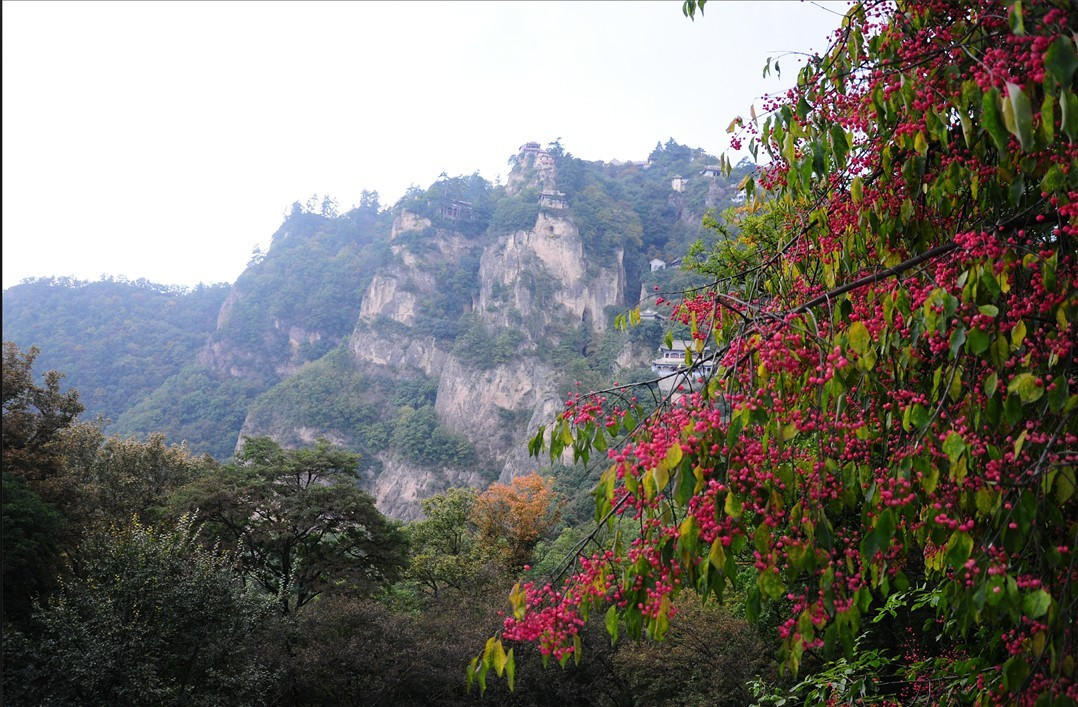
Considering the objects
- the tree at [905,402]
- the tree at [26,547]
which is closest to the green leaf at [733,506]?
the tree at [905,402]

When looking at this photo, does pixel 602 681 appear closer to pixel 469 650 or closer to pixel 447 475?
pixel 469 650

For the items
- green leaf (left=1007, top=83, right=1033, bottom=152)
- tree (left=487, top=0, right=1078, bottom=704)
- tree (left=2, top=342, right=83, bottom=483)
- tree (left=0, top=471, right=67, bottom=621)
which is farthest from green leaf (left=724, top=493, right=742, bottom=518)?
tree (left=2, top=342, right=83, bottom=483)

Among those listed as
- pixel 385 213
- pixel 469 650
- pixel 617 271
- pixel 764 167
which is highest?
pixel 385 213

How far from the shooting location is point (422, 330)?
7044cm

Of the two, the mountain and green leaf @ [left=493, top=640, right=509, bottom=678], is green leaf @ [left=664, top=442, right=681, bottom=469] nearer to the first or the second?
green leaf @ [left=493, top=640, right=509, bottom=678]

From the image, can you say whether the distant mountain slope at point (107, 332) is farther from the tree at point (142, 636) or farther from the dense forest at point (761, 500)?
the tree at point (142, 636)

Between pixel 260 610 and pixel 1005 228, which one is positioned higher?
pixel 1005 228

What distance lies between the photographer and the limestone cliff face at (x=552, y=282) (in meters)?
65.7

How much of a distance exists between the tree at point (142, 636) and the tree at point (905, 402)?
8599mm

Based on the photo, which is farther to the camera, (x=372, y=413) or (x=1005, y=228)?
(x=372, y=413)

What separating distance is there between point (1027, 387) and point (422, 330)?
70029 millimetres

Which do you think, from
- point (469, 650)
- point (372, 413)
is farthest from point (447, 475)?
point (469, 650)

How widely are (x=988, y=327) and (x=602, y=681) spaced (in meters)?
12.2

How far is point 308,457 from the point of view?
18328mm
